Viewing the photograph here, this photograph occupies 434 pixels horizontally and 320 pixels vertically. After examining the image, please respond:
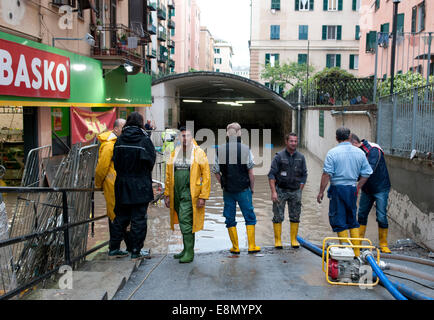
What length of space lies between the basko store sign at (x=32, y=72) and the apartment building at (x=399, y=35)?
8813mm

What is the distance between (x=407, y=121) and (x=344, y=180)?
326cm

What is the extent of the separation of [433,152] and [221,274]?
4.02 metres

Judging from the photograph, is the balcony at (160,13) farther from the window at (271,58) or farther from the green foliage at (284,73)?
the window at (271,58)

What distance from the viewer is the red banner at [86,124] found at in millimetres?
13344

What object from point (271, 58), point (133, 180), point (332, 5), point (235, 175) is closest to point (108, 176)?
point (133, 180)

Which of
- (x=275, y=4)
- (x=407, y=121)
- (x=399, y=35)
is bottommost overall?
(x=407, y=121)

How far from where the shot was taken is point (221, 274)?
5367 mm

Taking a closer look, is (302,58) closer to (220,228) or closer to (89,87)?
(89,87)

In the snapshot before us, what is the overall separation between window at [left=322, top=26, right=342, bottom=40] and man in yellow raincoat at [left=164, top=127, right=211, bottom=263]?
1771 inches

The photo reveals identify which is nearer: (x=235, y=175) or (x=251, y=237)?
(x=235, y=175)

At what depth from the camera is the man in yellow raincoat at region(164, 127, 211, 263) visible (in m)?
5.83

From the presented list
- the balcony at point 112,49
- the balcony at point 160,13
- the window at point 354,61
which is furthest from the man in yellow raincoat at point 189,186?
the window at point 354,61

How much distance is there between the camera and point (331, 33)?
4750cm
